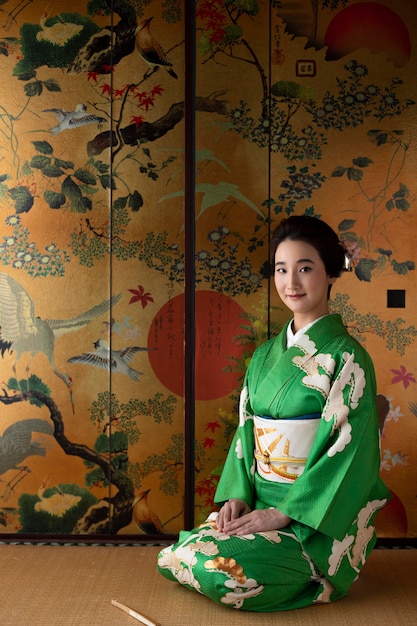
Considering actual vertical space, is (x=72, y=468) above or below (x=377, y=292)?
below

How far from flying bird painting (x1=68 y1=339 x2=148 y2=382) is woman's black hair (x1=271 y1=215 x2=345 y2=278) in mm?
946

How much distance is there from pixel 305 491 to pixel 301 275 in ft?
2.67

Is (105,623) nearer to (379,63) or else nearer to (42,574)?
(42,574)

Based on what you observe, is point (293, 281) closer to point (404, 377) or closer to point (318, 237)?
point (318, 237)

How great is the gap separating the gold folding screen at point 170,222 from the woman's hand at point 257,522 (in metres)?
0.71

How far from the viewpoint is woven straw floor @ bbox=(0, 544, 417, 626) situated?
251 centimetres

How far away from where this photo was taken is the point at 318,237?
2883 millimetres

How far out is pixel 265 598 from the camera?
2553mm

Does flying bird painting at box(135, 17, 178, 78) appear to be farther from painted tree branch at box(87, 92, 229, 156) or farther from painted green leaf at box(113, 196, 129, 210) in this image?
painted green leaf at box(113, 196, 129, 210)

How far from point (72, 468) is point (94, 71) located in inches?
72.3

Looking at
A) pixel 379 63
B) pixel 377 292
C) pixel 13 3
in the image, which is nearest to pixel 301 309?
pixel 377 292

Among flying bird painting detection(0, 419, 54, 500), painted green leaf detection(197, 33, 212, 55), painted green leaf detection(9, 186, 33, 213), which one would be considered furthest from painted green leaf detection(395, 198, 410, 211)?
flying bird painting detection(0, 419, 54, 500)

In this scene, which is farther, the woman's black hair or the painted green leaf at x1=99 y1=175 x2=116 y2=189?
the painted green leaf at x1=99 y1=175 x2=116 y2=189

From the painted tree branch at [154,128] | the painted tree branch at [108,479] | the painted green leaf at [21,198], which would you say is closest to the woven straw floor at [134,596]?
the painted tree branch at [108,479]
